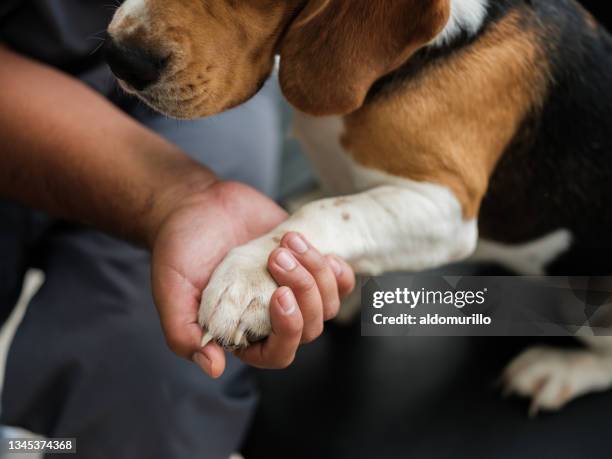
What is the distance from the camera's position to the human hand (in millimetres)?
1151

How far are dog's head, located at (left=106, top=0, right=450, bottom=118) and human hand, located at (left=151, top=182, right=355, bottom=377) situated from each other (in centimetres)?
20

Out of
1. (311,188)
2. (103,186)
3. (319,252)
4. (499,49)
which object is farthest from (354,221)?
(311,188)

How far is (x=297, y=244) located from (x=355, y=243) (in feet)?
0.48

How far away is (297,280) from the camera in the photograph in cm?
115

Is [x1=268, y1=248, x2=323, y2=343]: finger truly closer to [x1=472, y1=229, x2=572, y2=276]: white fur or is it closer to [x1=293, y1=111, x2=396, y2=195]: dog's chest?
[x1=293, y1=111, x2=396, y2=195]: dog's chest

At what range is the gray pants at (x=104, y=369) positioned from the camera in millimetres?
1575

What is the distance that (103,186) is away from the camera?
1.54 metres

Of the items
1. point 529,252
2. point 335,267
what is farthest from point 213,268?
point 529,252

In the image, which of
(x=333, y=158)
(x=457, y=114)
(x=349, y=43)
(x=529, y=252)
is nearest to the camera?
(x=349, y=43)

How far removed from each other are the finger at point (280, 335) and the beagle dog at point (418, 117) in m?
0.03

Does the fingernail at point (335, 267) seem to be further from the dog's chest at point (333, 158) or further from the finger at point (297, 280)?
the dog's chest at point (333, 158)

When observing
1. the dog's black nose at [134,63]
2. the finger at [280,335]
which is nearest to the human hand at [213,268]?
the finger at [280,335]

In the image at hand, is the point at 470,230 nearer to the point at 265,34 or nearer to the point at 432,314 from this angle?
the point at 432,314

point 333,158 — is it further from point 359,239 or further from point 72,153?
point 72,153
